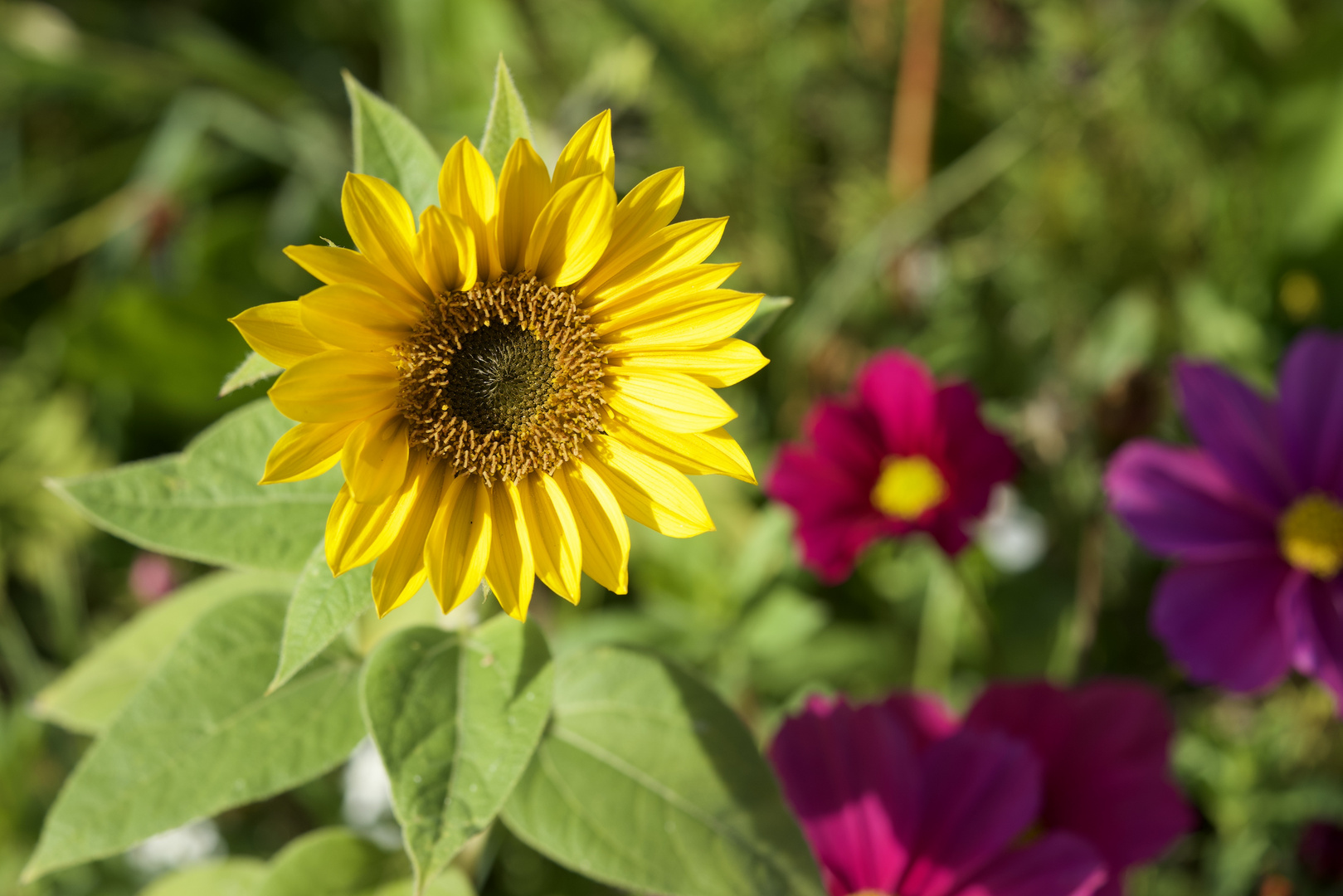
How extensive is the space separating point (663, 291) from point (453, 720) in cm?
34

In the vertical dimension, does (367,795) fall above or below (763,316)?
below

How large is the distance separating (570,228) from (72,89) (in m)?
1.71

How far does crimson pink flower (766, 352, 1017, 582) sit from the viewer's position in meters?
1.13

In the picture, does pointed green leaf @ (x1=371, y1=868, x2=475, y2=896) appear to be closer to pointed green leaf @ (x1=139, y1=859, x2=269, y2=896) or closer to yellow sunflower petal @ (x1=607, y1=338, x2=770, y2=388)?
pointed green leaf @ (x1=139, y1=859, x2=269, y2=896)

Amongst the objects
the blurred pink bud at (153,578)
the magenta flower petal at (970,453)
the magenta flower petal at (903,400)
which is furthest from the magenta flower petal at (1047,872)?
the blurred pink bud at (153,578)

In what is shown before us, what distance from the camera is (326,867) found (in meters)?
0.90

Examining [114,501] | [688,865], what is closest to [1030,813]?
[688,865]

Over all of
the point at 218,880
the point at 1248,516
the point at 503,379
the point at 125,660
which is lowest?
the point at 218,880

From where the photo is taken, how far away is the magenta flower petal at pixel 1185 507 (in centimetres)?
105

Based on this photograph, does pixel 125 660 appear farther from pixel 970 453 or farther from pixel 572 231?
pixel 970 453

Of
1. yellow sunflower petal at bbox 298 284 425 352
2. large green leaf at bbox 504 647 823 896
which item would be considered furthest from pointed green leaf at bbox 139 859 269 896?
yellow sunflower petal at bbox 298 284 425 352

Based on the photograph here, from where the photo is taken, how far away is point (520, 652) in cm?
75

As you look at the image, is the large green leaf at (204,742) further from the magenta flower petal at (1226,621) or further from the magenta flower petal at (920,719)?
the magenta flower petal at (1226,621)

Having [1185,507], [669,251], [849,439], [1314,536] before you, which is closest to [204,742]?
[669,251]
